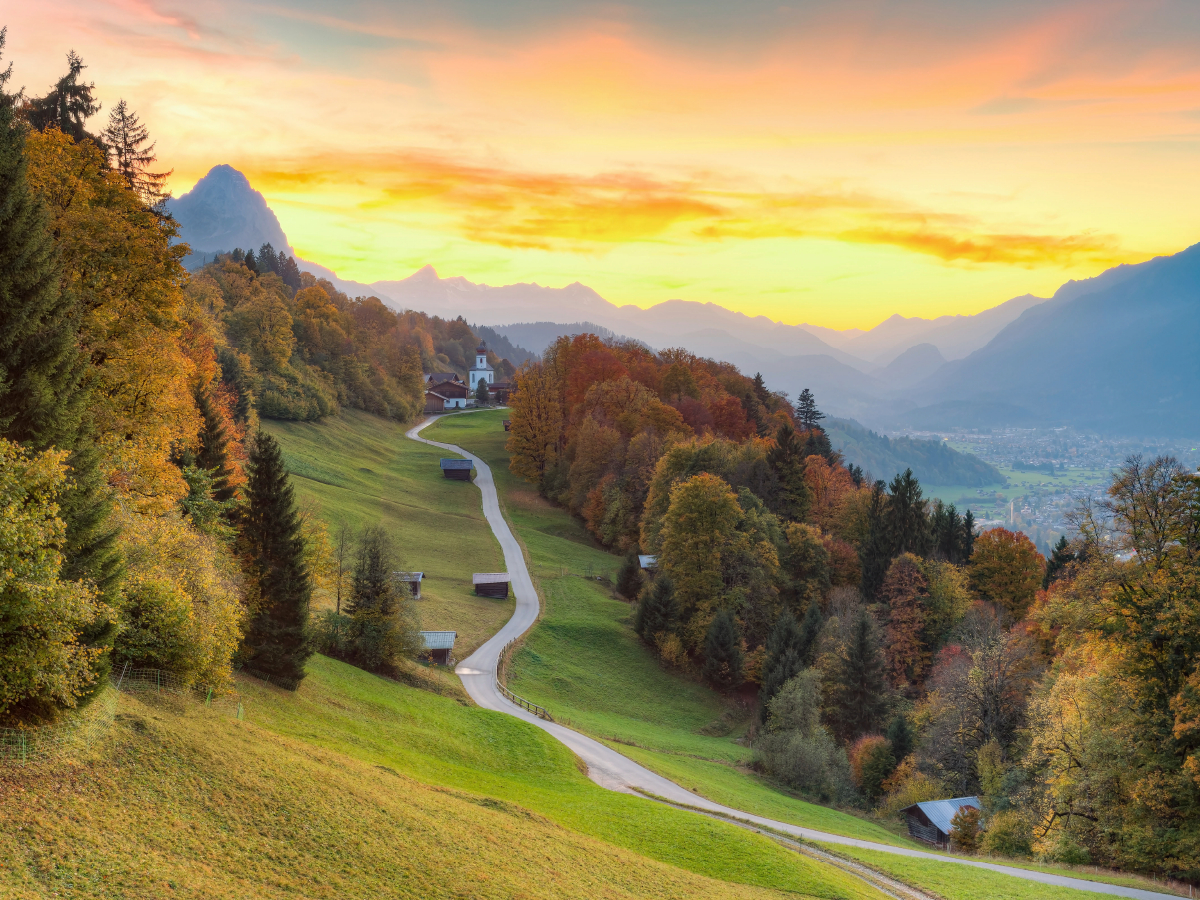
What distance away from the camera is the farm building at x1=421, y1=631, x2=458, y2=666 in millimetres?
43500

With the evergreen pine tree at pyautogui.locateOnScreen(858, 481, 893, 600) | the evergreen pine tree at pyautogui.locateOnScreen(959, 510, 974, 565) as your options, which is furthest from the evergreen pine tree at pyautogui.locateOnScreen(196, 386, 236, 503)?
the evergreen pine tree at pyautogui.locateOnScreen(959, 510, 974, 565)

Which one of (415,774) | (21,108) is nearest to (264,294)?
(21,108)

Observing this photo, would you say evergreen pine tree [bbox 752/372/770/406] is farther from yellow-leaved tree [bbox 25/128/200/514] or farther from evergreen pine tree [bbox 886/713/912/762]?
yellow-leaved tree [bbox 25/128/200/514]

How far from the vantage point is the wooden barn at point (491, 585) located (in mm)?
56438

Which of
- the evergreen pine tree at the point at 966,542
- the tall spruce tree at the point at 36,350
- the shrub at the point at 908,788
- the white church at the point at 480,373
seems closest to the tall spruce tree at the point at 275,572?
the tall spruce tree at the point at 36,350

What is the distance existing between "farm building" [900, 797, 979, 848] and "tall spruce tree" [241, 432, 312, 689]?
29791mm

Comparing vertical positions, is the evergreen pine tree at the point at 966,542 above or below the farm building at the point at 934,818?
above

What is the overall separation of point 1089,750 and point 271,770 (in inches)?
1115

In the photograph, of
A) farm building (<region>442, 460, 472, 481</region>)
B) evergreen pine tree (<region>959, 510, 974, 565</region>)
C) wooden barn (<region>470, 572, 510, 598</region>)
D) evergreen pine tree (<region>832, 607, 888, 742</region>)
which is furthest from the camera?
farm building (<region>442, 460, 472, 481</region>)

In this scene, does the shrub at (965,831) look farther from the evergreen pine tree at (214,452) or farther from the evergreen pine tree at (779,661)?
the evergreen pine tree at (214,452)

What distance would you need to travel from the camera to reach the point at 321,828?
602 inches

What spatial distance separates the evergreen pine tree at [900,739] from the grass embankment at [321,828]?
22561 mm

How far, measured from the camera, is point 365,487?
236ft

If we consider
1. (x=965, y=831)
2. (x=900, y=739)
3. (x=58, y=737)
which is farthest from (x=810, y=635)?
(x=58, y=737)
